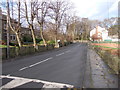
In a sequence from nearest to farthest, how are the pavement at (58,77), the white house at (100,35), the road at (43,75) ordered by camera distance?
the pavement at (58,77), the road at (43,75), the white house at (100,35)

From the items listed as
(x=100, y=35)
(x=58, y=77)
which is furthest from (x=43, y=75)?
(x=100, y=35)

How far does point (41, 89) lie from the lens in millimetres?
5109

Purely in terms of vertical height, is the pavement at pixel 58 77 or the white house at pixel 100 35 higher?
the white house at pixel 100 35

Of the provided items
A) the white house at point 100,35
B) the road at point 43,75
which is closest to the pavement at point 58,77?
the road at point 43,75

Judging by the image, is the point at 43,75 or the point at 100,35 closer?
the point at 43,75

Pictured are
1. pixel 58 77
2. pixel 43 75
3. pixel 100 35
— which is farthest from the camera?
pixel 100 35

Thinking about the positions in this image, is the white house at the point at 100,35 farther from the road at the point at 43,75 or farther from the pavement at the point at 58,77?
the pavement at the point at 58,77

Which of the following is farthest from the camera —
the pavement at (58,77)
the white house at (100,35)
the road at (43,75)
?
the white house at (100,35)

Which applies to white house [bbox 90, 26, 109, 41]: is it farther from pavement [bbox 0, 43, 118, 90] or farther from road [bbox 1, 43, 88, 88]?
pavement [bbox 0, 43, 118, 90]

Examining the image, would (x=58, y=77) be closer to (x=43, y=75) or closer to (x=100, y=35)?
(x=43, y=75)

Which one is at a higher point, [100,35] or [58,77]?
[100,35]

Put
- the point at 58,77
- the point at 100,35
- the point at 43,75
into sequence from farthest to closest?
the point at 100,35
the point at 43,75
the point at 58,77

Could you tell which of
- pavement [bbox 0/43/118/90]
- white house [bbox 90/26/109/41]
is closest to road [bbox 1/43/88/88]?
pavement [bbox 0/43/118/90]

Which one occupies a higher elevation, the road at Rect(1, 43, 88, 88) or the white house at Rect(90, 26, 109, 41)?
the white house at Rect(90, 26, 109, 41)
